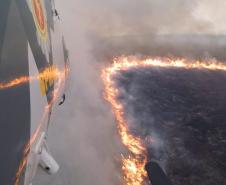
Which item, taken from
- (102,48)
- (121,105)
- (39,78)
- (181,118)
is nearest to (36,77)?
(39,78)

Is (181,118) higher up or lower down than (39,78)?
lower down

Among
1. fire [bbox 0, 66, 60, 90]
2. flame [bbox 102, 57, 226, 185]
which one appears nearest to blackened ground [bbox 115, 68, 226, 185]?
flame [bbox 102, 57, 226, 185]

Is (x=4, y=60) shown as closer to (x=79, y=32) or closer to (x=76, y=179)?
(x=76, y=179)

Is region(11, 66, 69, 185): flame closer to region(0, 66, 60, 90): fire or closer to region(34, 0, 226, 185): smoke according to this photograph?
region(0, 66, 60, 90): fire

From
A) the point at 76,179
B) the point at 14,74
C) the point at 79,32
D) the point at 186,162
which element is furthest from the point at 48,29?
the point at 79,32

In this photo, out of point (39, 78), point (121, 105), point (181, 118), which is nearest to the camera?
point (39, 78)

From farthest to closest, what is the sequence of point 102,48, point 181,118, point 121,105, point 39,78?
point 102,48, point 121,105, point 181,118, point 39,78

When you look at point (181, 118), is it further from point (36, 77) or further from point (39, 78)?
point (36, 77)
